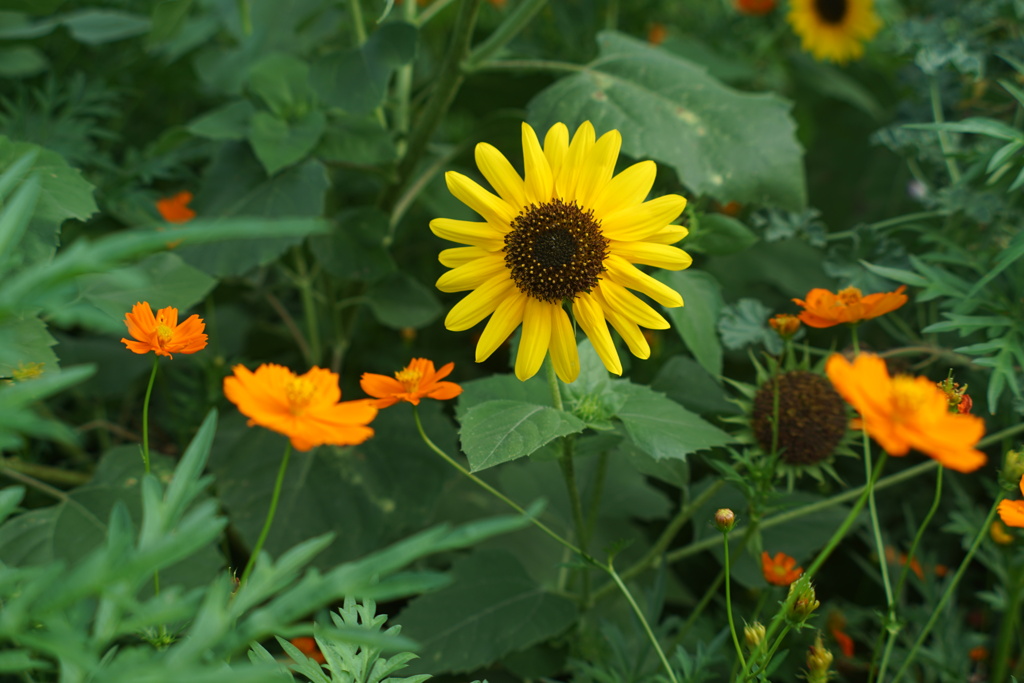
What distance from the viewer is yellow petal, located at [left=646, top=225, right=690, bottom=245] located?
687mm

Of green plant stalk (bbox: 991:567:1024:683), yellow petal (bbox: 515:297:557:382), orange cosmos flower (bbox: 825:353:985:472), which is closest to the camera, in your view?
orange cosmos flower (bbox: 825:353:985:472)

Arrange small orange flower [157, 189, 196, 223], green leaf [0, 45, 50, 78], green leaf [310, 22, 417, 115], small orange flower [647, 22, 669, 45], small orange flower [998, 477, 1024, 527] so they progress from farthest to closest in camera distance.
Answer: small orange flower [647, 22, 669, 45] < green leaf [0, 45, 50, 78] < small orange flower [157, 189, 196, 223] < green leaf [310, 22, 417, 115] < small orange flower [998, 477, 1024, 527]

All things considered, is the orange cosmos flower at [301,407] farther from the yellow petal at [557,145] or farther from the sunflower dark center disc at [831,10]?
the sunflower dark center disc at [831,10]

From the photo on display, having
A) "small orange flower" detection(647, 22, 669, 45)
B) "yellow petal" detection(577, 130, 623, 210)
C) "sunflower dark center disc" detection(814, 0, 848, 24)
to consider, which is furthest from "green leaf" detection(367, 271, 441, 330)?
"sunflower dark center disc" detection(814, 0, 848, 24)

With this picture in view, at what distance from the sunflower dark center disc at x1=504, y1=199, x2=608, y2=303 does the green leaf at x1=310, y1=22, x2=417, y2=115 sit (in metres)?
0.34

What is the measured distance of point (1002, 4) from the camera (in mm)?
1131

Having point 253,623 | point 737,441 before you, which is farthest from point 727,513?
point 253,623

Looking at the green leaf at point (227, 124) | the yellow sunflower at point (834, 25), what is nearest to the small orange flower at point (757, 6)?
the yellow sunflower at point (834, 25)

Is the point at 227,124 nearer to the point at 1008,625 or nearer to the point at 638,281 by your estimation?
the point at 638,281

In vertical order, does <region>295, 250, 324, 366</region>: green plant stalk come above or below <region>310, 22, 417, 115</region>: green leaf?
below

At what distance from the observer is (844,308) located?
0.71 meters

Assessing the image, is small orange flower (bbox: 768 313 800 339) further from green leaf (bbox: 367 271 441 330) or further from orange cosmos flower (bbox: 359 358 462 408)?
green leaf (bbox: 367 271 441 330)

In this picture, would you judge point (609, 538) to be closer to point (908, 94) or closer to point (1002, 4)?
point (1002, 4)

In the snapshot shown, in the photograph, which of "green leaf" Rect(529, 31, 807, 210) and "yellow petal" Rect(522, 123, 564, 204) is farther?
"green leaf" Rect(529, 31, 807, 210)
